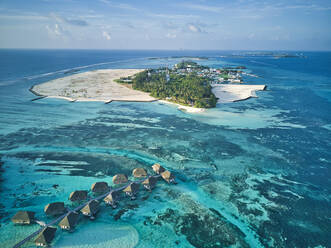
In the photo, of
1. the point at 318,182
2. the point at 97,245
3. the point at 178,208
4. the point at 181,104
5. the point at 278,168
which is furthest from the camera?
the point at 181,104

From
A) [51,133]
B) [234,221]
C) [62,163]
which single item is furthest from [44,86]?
[234,221]

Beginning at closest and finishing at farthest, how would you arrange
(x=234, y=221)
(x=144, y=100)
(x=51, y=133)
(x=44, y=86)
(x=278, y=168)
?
1. (x=234, y=221)
2. (x=278, y=168)
3. (x=51, y=133)
4. (x=144, y=100)
5. (x=44, y=86)

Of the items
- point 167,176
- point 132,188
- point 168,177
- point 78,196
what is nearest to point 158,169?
point 167,176

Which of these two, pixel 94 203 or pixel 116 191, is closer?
pixel 94 203

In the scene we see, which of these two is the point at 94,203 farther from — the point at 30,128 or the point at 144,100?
the point at 144,100

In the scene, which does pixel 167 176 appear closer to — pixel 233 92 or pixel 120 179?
pixel 120 179

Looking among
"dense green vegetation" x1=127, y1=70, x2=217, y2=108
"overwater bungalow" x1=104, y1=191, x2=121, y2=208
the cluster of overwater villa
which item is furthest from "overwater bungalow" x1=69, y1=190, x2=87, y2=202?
"dense green vegetation" x1=127, y1=70, x2=217, y2=108
